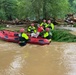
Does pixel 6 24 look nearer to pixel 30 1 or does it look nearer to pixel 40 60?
pixel 30 1

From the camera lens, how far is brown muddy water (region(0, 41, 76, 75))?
1368 cm

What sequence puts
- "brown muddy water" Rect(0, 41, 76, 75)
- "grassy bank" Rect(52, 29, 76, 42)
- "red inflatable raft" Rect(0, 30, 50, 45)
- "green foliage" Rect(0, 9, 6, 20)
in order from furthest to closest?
"green foliage" Rect(0, 9, 6, 20) < "grassy bank" Rect(52, 29, 76, 42) < "red inflatable raft" Rect(0, 30, 50, 45) < "brown muddy water" Rect(0, 41, 76, 75)

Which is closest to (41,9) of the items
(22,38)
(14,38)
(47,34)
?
(47,34)

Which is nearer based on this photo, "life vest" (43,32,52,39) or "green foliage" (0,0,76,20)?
"life vest" (43,32,52,39)

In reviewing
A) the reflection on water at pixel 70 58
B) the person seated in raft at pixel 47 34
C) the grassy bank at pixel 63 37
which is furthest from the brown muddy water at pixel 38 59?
the grassy bank at pixel 63 37

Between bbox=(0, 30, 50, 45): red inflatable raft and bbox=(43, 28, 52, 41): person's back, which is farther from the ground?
bbox=(43, 28, 52, 41): person's back

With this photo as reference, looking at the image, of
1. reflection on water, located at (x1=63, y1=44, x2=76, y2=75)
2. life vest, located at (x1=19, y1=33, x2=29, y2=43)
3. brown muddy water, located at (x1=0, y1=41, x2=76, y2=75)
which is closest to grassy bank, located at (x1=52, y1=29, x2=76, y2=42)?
brown muddy water, located at (x1=0, y1=41, x2=76, y2=75)

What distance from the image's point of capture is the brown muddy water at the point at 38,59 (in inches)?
539

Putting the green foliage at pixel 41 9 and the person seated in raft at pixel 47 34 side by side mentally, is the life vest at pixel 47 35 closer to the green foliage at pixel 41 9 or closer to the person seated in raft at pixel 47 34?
the person seated in raft at pixel 47 34

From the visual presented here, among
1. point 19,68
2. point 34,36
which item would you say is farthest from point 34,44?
point 19,68

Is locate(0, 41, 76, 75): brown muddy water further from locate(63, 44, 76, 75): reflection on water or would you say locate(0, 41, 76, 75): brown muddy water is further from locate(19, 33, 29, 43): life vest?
locate(19, 33, 29, 43): life vest

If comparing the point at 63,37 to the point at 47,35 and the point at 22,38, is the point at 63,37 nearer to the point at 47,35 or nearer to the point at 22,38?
the point at 47,35

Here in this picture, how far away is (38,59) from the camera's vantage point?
1579cm

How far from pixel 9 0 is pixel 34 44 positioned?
396 inches
